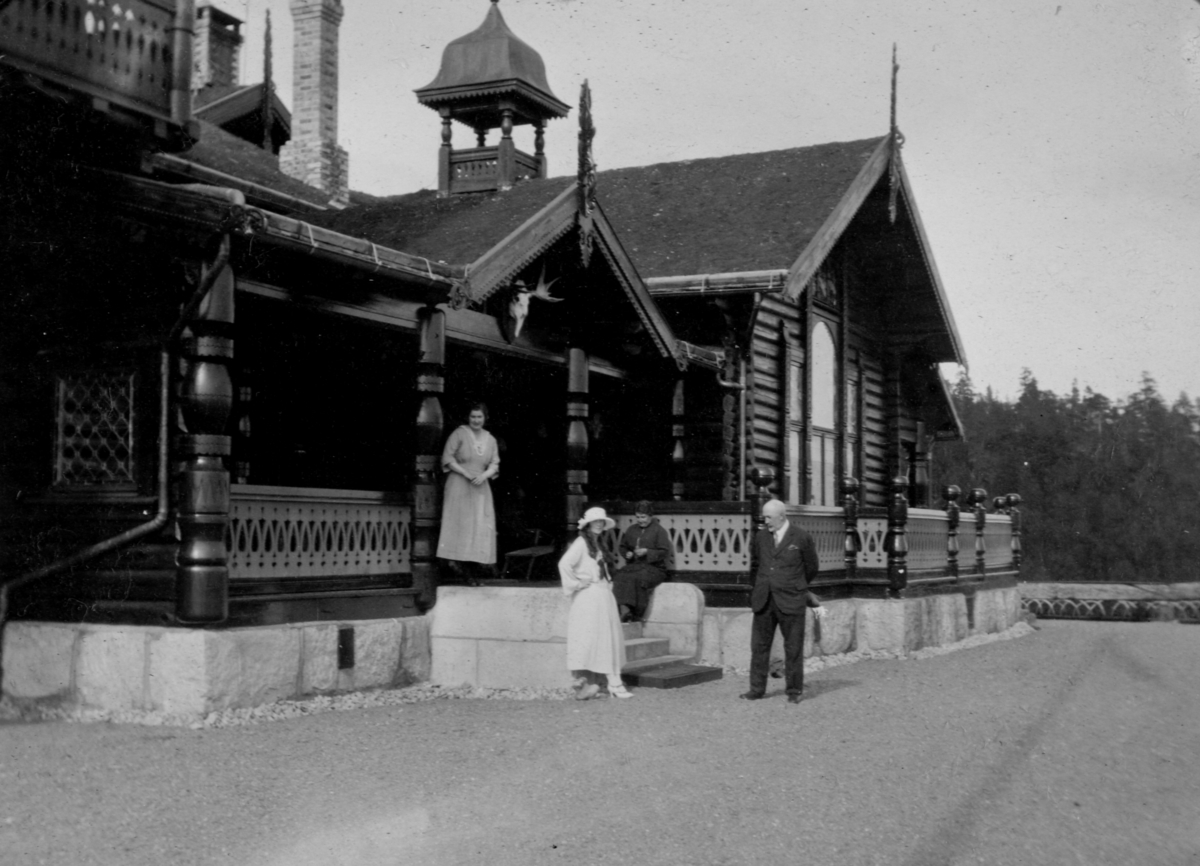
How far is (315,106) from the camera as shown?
27.3 metres

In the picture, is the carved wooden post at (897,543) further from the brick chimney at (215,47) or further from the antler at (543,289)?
the brick chimney at (215,47)

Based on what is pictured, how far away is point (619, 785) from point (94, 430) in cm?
544

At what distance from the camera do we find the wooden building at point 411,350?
10.9 m

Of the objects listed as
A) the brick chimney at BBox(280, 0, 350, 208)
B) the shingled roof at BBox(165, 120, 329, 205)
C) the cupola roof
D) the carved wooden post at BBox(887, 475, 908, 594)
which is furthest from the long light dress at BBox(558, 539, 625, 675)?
the brick chimney at BBox(280, 0, 350, 208)

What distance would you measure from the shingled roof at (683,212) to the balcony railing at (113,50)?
2660 millimetres

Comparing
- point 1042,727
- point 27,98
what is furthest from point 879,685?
point 27,98

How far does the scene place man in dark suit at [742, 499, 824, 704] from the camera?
12.6m

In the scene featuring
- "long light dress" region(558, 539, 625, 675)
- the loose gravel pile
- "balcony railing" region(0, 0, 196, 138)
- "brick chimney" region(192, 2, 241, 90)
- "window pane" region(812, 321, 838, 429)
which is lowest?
the loose gravel pile

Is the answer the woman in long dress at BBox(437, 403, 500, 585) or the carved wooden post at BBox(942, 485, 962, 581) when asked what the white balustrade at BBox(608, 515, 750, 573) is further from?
the carved wooden post at BBox(942, 485, 962, 581)

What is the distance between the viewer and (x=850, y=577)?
17.8m

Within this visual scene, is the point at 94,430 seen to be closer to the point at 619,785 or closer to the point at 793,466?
the point at 619,785

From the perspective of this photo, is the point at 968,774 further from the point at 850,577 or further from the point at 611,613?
the point at 850,577

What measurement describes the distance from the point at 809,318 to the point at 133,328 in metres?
12.0

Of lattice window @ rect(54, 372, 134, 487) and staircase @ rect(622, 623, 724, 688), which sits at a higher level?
lattice window @ rect(54, 372, 134, 487)
